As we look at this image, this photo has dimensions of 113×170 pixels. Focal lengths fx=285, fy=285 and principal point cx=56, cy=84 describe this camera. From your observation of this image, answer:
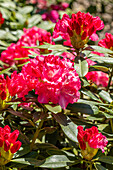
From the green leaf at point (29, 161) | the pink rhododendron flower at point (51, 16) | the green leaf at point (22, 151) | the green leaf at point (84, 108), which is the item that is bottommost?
the green leaf at point (29, 161)

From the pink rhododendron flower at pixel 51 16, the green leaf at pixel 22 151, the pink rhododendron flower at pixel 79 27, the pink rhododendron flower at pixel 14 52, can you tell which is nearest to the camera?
the green leaf at pixel 22 151

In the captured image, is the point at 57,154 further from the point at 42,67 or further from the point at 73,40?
the point at 73,40

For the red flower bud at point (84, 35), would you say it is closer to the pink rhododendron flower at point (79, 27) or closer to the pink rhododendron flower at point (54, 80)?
the pink rhododendron flower at point (79, 27)

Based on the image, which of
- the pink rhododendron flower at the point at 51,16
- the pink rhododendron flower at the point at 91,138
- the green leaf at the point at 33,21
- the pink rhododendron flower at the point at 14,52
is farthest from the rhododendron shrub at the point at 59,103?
the pink rhododendron flower at the point at 51,16

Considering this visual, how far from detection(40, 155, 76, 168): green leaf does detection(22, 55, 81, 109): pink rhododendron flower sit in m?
0.22

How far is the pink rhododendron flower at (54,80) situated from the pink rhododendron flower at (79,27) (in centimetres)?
20

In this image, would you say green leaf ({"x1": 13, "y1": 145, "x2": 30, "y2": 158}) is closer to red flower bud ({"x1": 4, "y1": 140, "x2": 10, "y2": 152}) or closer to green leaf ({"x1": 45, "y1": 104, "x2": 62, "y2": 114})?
red flower bud ({"x1": 4, "y1": 140, "x2": 10, "y2": 152})

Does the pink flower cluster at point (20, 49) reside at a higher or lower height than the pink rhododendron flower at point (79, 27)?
lower

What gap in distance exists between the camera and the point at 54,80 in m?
1.06

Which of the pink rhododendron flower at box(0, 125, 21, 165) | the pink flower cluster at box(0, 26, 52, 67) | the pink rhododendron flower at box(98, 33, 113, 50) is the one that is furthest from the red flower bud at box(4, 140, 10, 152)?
the pink flower cluster at box(0, 26, 52, 67)

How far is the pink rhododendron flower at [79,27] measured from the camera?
1223mm

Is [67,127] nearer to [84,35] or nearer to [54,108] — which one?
[54,108]

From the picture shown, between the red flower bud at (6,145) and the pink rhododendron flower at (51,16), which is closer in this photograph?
A: the red flower bud at (6,145)

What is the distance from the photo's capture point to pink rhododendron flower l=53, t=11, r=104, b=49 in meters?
1.22
